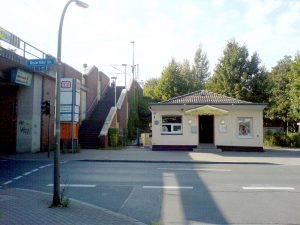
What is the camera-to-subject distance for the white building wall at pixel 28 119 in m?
23.0

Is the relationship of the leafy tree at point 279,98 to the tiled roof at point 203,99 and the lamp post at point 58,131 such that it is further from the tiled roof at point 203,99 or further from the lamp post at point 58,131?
the lamp post at point 58,131

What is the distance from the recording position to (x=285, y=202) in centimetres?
923

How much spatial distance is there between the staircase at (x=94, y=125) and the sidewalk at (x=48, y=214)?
19.2m

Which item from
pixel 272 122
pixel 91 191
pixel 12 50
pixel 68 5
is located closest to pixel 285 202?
pixel 91 191

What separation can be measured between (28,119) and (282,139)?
78.2ft

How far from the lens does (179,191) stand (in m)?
10.6

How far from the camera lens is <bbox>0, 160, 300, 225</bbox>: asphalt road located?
25.8 feet

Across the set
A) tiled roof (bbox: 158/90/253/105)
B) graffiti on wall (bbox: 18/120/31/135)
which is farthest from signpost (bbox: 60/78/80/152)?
tiled roof (bbox: 158/90/253/105)

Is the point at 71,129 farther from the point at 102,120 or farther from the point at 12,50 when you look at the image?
the point at 102,120

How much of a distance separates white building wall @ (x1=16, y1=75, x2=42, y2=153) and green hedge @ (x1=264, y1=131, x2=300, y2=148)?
74.3 feet

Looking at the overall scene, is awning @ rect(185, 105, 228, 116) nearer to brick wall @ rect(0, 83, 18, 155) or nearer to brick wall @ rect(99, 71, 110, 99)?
brick wall @ rect(0, 83, 18, 155)

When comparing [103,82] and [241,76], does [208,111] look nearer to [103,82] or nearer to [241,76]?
[103,82]

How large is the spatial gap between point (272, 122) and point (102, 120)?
31.5 metres

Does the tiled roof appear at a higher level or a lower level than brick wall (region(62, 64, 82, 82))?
lower
